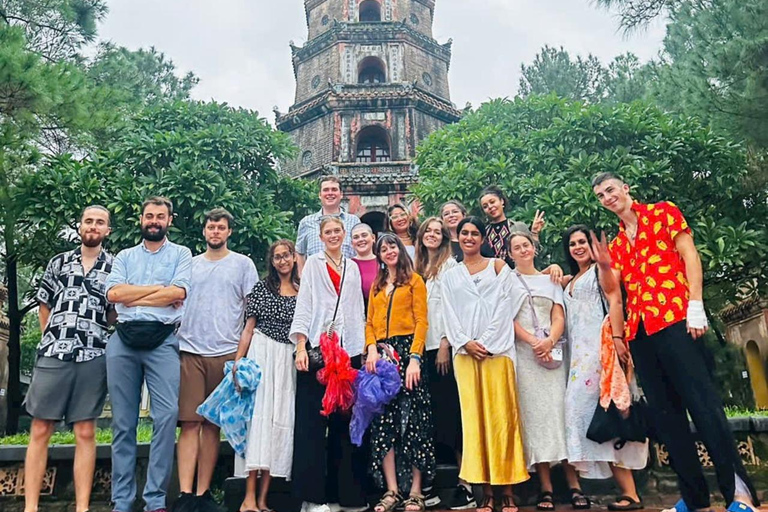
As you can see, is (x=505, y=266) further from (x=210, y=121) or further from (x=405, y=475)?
(x=210, y=121)

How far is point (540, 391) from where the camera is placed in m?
3.95

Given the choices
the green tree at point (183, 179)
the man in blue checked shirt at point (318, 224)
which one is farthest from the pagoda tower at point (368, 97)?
the man in blue checked shirt at point (318, 224)

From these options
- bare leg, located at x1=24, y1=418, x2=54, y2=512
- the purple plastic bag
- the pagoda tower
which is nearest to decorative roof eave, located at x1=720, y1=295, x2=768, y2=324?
the pagoda tower

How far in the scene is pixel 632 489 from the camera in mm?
3756

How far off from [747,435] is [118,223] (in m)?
10.7

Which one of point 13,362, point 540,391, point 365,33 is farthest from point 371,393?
point 365,33

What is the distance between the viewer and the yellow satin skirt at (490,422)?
3.58 metres

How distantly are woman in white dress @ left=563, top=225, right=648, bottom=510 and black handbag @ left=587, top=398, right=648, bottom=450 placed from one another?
9 cm

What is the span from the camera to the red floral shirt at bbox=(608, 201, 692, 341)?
3.24 m

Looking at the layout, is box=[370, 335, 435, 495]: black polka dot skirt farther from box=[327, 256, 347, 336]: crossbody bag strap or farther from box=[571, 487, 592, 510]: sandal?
box=[571, 487, 592, 510]: sandal

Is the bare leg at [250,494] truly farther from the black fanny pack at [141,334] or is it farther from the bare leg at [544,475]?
the bare leg at [544,475]

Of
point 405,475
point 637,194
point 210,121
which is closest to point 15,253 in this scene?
point 210,121

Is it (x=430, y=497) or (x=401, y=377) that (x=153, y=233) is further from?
(x=430, y=497)

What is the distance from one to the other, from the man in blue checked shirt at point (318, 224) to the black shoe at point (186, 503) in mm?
1961
